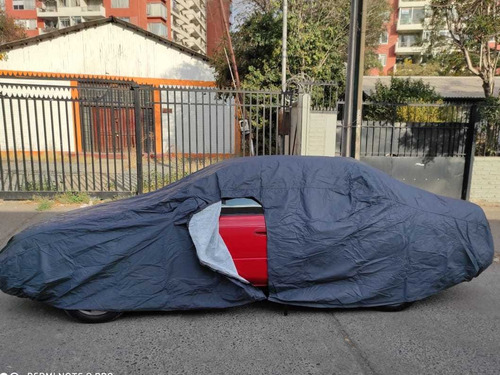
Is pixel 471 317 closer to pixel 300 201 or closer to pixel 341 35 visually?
pixel 300 201

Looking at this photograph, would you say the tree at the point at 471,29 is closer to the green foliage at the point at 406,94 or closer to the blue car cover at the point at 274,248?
the green foliage at the point at 406,94

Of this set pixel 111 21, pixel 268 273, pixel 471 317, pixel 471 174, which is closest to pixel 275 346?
pixel 268 273

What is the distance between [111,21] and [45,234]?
13.6 metres

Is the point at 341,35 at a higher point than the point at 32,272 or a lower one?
higher

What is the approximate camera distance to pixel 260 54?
14.0 metres

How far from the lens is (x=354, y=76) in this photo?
7.10 meters

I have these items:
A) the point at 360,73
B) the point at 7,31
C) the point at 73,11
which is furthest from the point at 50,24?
the point at 360,73

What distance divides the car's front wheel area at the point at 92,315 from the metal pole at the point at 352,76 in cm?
519

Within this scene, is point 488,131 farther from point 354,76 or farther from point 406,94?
point 354,76

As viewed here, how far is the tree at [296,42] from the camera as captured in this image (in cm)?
1321

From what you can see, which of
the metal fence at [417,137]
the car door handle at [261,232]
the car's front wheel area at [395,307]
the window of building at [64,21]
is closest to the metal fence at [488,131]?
the metal fence at [417,137]

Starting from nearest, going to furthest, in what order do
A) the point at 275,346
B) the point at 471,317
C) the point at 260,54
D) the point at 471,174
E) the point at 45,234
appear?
the point at 275,346 → the point at 45,234 → the point at 471,317 → the point at 471,174 → the point at 260,54

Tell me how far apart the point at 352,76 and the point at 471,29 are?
12.1 feet

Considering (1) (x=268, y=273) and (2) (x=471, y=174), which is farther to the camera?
(2) (x=471, y=174)
